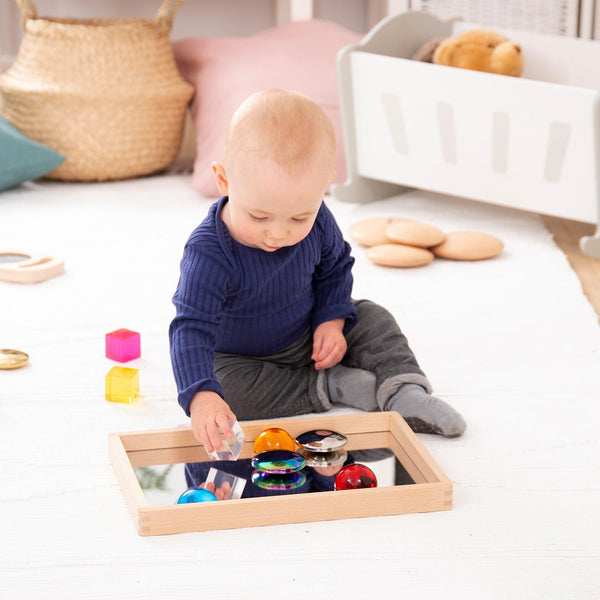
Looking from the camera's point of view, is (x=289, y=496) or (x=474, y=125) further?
(x=474, y=125)

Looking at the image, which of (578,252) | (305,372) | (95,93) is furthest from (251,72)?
(305,372)

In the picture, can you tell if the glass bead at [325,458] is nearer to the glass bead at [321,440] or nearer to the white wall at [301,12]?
the glass bead at [321,440]

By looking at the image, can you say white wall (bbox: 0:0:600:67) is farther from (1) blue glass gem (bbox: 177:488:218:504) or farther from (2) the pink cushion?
(1) blue glass gem (bbox: 177:488:218:504)

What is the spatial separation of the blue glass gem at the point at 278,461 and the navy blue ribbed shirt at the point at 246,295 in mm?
84

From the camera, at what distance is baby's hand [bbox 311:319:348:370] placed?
3.94ft

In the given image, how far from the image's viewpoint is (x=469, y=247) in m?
1.77

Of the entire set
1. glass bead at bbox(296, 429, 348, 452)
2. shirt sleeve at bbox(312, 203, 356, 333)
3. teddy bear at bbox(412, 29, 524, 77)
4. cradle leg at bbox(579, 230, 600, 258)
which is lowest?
cradle leg at bbox(579, 230, 600, 258)

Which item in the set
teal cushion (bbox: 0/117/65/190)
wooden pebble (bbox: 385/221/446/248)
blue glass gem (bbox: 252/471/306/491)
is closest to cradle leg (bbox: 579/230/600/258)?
wooden pebble (bbox: 385/221/446/248)

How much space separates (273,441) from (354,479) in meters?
0.11

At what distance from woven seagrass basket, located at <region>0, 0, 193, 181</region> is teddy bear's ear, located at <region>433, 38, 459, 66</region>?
2.09ft

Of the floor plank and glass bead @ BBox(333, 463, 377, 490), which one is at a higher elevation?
glass bead @ BBox(333, 463, 377, 490)

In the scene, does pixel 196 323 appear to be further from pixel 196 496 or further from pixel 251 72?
pixel 251 72

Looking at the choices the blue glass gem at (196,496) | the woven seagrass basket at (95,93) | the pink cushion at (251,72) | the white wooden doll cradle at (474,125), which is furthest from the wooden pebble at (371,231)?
the blue glass gem at (196,496)

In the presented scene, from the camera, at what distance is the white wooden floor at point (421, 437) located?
87cm
